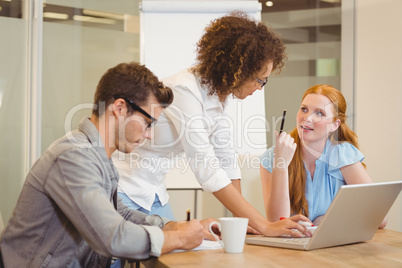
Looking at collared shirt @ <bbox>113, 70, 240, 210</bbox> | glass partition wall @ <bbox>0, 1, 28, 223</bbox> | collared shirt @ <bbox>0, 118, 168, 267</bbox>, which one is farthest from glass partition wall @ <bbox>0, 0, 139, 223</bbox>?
collared shirt @ <bbox>0, 118, 168, 267</bbox>

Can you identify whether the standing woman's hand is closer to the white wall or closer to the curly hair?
the curly hair

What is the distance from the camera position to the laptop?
1.21 metres

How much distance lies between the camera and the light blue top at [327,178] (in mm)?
1890

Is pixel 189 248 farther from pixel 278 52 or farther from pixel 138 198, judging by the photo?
pixel 278 52

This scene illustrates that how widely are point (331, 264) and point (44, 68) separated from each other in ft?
9.20

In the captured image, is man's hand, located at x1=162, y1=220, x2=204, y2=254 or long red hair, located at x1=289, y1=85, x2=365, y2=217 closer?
man's hand, located at x1=162, y1=220, x2=204, y2=254

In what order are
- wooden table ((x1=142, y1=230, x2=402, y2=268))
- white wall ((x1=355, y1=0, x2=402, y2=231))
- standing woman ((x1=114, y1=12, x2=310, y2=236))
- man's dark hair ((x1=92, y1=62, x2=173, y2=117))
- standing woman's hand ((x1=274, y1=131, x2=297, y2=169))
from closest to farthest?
wooden table ((x1=142, y1=230, x2=402, y2=268)) < man's dark hair ((x1=92, y1=62, x2=173, y2=117)) < standing woman ((x1=114, y1=12, x2=310, y2=236)) < standing woman's hand ((x1=274, y1=131, x2=297, y2=169)) < white wall ((x1=355, y1=0, x2=402, y2=231))

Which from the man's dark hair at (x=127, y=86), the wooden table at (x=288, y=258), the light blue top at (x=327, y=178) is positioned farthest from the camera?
the light blue top at (x=327, y=178)

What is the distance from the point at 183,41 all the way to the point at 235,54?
1576 mm

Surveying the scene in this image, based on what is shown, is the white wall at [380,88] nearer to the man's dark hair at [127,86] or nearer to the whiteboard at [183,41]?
the whiteboard at [183,41]

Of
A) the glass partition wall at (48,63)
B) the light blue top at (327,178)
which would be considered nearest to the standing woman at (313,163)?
the light blue top at (327,178)

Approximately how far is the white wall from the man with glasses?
2778 mm

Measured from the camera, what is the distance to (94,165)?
1211 millimetres

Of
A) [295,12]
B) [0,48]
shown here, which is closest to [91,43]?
[0,48]
